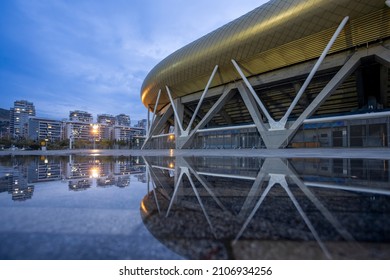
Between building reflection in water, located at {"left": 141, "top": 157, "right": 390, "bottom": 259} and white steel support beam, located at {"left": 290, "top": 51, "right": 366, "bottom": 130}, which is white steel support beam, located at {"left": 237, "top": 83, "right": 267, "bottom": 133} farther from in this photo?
building reflection in water, located at {"left": 141, "top": 157, "right": 390, "bottom": 259}

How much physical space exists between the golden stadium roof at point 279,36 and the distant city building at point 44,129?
126 meters

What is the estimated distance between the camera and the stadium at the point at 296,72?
50.8 ft

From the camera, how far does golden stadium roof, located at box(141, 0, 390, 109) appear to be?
14.7 metres

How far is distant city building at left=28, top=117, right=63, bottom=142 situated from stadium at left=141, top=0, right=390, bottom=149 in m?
124

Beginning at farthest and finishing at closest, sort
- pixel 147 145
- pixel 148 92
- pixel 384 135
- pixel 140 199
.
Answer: pixel 147 145 < pixel 148 92 < pixel 384 135 < pixel 140 199

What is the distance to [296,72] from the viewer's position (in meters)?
19.2

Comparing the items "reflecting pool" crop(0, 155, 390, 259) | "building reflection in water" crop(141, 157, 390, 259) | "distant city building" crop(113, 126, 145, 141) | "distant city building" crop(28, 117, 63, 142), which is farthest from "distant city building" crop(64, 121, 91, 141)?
"building reflection in water" crop(141, 157, 390, 259)

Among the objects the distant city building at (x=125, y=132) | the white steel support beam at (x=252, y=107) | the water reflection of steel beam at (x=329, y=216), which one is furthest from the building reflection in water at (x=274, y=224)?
the distant city building at (x=125, y=132)

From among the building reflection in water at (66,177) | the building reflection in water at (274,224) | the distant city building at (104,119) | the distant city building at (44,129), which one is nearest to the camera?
the building reflection in water at (274,224)

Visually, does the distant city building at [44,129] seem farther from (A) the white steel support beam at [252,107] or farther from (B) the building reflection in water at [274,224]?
(B) the building reflection in water at [274,224]

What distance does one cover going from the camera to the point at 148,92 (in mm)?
34906

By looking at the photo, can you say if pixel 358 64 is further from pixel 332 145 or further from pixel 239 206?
pixel 239 206

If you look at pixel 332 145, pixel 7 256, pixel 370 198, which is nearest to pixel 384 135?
pixel 332 145

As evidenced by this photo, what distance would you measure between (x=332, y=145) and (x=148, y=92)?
27677 millimetres
